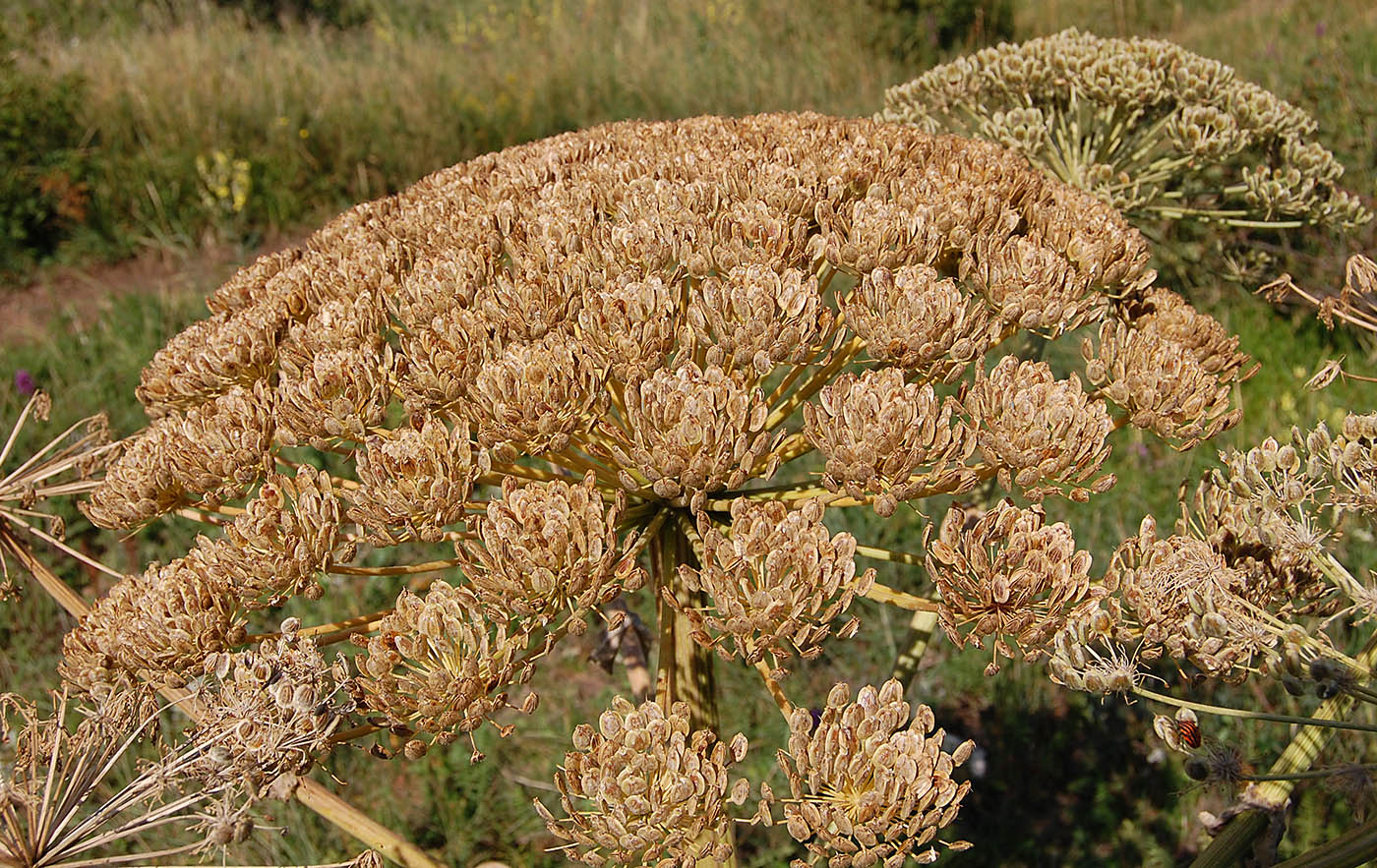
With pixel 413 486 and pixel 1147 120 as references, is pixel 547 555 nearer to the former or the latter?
pixel 413 486

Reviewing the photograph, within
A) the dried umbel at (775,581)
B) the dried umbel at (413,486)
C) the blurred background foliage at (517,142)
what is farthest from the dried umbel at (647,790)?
the blurred background foliage at (517,142)

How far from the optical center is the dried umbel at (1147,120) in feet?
11.5

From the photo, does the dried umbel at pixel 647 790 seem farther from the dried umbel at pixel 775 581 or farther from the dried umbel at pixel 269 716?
the dried umbel at pixel 269 716

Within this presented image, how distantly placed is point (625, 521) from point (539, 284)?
0.59 meters

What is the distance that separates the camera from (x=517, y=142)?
13984 millimetres

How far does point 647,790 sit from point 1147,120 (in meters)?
3.54

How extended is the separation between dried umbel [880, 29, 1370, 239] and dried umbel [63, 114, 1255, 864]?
1.17m

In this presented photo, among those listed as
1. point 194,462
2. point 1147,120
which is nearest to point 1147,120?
point 1147,120

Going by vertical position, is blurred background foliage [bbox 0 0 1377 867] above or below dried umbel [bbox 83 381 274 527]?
below

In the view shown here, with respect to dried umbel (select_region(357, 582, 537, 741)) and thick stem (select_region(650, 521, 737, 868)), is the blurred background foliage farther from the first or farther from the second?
dried umbel (select_region(357, 582, 537, 741))

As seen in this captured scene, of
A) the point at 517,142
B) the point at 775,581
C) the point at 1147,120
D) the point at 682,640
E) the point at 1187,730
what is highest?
the point at 1147,120

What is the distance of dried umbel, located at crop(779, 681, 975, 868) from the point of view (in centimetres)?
157

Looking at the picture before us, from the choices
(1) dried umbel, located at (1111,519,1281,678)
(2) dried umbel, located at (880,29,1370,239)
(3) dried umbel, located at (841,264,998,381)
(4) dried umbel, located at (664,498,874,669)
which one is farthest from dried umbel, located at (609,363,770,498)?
(2) dried umbel, located at (880,29,1370,239)

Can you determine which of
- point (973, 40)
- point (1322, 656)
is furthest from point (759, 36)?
point (1322, 656)
